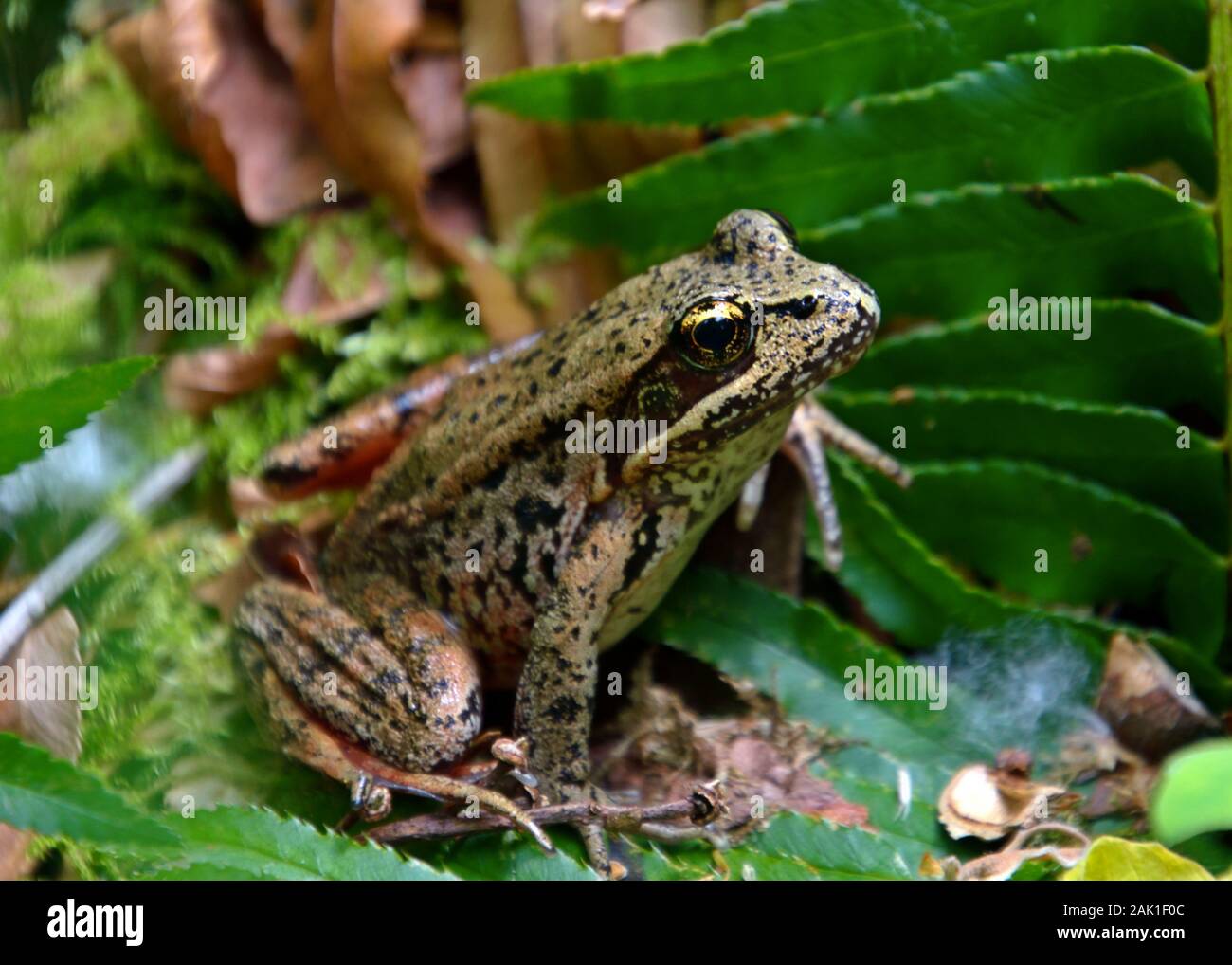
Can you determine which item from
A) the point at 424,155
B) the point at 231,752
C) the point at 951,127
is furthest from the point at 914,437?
the point at 231,752

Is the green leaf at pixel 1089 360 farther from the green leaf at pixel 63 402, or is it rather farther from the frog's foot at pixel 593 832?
the green leaf at pixel 63 402

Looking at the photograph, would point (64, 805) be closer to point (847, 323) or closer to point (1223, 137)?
Answer: point (847, 323)

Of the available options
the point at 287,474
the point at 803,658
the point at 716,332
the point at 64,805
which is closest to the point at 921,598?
the point at 803,658

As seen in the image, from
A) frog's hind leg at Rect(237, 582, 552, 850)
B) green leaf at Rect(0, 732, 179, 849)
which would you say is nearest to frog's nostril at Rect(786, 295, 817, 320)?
frog's hind leg at Rect(237, 582, 552, 850)

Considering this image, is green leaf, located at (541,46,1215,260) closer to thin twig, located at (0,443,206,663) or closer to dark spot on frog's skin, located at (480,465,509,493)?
dark spot on frog's skin, located at (480,465,509,493)

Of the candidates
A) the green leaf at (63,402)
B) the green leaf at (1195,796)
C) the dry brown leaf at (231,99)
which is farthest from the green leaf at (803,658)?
the dry brown leaf at (231,99)
